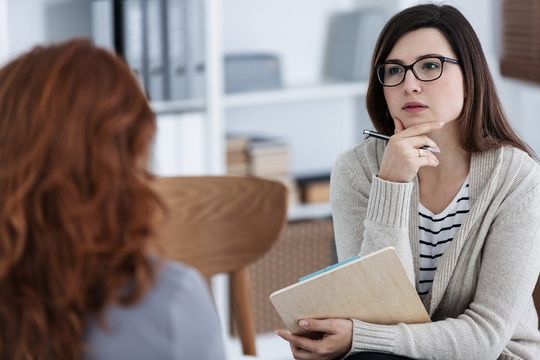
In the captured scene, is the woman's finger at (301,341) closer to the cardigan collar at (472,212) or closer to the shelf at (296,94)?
the cardigan collar at (472,212)

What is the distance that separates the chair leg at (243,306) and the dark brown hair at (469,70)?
1.95ft

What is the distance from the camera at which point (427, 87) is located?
1866 mm

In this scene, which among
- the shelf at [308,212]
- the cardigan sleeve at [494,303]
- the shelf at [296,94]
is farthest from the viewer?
the shelf at [308,212]

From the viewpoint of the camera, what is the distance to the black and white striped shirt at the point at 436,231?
74.6 inches

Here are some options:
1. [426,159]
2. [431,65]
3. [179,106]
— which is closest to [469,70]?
[431,65]

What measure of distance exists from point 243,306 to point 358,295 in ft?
1.99

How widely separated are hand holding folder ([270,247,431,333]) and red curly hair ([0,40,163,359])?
1.84 ft

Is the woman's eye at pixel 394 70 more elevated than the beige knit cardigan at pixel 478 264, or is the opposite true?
the woman's eye at pixel 394 70

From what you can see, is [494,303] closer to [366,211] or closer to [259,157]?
[366,211]

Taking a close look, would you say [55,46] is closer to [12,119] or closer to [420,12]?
[12,119]

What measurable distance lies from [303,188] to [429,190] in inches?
57.1

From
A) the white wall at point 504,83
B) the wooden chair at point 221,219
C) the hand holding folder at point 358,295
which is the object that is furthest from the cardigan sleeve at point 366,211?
the white wall at point 504,83

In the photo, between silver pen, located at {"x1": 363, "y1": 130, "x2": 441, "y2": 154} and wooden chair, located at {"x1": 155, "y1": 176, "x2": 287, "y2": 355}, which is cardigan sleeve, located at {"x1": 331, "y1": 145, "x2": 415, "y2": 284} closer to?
silver pen, located at {"x1": 363, "y1": 130, "x2": 441, "y2": 154}

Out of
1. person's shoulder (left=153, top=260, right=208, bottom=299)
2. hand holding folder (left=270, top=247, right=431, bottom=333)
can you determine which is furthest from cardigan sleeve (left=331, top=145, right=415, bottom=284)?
person's shoulder (left=153, top=260, right=208, bottom=299)
